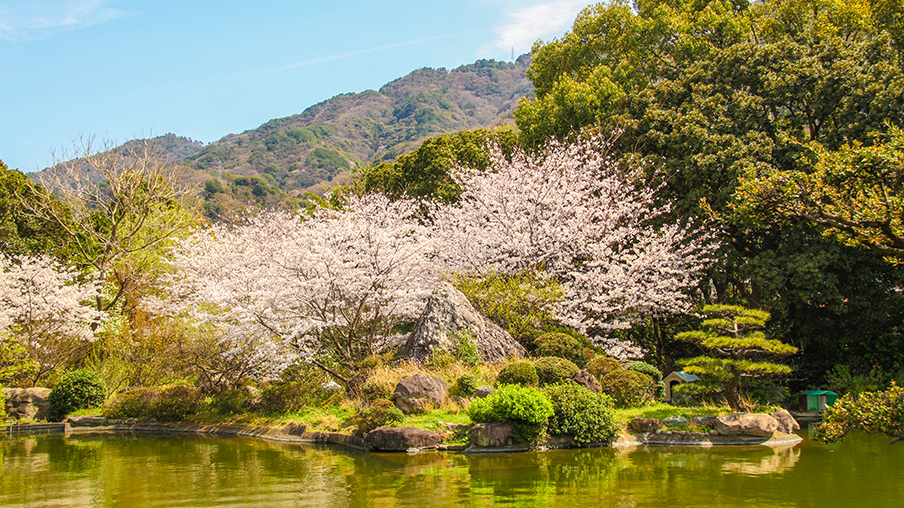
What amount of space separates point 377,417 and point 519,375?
3.15m

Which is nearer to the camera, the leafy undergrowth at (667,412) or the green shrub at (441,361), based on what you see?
the leafy undergrowth at (667,412)

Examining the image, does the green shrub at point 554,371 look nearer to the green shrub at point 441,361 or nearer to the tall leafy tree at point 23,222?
the green shrub at point 441,361

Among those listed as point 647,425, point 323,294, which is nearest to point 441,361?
point 323,294

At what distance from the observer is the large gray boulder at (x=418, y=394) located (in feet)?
40.8

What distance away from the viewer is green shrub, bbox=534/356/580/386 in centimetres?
1272

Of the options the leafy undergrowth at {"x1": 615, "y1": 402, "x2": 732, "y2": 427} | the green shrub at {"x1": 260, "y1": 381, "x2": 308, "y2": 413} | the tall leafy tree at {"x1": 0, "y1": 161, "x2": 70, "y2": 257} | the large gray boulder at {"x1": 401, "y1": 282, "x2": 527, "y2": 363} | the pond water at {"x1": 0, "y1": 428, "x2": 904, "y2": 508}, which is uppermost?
the tall leafy tree at {"x1": 0, "y1": 161, "x2": 70, "y2": 257}

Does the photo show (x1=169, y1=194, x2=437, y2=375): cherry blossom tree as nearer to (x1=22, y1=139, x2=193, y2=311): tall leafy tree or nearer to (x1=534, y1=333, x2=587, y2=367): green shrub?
(x1=534, y1=333, x2=587, y2=367): green shrub

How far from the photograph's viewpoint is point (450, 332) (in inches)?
579

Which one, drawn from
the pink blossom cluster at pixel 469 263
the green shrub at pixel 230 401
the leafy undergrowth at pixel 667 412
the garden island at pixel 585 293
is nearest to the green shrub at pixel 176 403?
the garden island at pixel 585 293

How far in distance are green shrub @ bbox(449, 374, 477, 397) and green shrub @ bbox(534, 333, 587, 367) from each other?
2521 millimetres

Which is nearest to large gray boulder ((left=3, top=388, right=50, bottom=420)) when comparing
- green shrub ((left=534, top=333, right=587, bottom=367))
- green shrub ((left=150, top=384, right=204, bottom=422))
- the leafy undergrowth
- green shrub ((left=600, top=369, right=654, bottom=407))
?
green shrub ((left=150, top=384, right=204, bottom=422))

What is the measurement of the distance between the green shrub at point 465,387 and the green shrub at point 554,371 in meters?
1.47

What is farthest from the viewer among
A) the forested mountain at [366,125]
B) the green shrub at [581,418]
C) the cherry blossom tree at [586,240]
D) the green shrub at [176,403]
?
the forested mountain at [366,125]

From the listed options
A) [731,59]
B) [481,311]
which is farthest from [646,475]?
[731,59]
